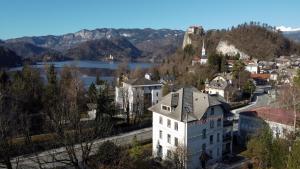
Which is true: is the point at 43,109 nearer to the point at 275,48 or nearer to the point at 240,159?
the point at 240,159

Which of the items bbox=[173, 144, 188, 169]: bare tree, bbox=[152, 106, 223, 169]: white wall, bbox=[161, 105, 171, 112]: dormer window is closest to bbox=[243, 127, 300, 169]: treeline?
bbox=[152, 106, 223, 169]: white wall

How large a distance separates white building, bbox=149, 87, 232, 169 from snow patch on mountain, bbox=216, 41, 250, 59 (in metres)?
95.4

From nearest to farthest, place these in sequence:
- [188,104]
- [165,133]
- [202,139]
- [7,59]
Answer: [188,104]
[202,139]
[165,133]
[7,59]

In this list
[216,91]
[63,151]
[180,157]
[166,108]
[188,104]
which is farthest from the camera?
[216,91]

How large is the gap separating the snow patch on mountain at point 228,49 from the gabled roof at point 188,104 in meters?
97.2

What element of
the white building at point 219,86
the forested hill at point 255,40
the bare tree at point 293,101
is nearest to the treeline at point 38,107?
the bare tree at point 293,101

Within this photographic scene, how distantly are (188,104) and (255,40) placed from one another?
11119 cm

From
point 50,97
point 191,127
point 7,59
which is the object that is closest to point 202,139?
point 191,127

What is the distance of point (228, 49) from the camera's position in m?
130

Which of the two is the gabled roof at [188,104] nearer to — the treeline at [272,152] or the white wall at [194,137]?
the white wall at [194,137]

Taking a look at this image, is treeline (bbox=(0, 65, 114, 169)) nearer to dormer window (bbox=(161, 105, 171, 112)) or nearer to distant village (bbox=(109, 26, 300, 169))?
distant village (bbox=(109, 26, 300, 169))

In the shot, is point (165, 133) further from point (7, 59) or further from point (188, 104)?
point (7, 59)

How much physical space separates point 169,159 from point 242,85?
41.5 metres

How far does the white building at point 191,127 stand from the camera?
30109mm
